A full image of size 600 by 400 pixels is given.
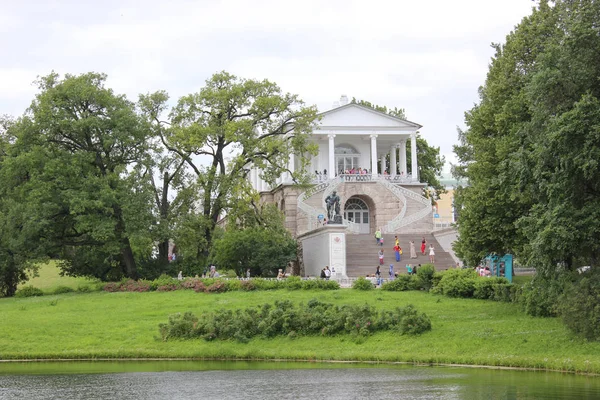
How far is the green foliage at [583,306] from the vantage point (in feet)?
83.7

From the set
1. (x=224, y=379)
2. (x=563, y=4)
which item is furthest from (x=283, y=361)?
(x=563, y=4)

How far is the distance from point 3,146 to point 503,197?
30.7 meters

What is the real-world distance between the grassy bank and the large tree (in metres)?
2.33

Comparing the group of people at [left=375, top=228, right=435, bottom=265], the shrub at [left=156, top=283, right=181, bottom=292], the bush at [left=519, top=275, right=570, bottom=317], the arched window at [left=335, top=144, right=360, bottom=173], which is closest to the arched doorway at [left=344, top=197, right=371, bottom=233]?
the arched window at [left=335, top=144, right=360, bottom=173]

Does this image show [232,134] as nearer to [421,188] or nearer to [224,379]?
[421,188]

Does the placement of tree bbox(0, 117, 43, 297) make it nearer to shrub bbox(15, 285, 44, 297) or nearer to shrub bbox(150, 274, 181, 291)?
shrub bbox(15, 285, 44, 297)

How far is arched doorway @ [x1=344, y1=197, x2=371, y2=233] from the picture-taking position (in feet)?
208

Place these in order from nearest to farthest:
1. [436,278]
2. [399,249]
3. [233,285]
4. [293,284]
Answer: [436,278] → [293,284] → [233,285] → [399,249]

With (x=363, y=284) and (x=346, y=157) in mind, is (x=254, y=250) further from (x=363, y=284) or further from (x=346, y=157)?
(x=346, y=157)

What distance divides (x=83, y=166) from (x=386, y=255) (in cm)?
1719

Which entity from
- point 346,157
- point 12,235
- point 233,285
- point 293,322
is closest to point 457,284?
point 293,322

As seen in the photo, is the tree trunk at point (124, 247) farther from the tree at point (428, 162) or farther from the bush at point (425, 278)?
the tree at point (428, 162)

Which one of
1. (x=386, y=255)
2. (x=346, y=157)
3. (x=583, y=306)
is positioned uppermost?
(x=346, y=157)

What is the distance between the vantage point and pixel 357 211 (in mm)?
63625
